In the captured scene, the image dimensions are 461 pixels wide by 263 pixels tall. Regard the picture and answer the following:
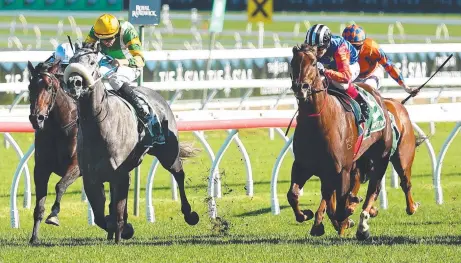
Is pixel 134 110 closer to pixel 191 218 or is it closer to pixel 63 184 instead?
pixel 63 184

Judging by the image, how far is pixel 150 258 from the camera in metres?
8.23

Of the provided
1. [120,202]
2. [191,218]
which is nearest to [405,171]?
[191,218]

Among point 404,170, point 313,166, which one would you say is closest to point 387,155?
point 404,170

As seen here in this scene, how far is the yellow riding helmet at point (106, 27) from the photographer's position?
965 centimetres

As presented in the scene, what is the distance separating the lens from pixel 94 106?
883 centimetres

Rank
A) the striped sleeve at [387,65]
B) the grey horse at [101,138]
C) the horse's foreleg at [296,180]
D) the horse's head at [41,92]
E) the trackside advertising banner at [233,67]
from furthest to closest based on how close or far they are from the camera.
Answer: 1. the trackside advertising banner at [233,67]
2. the striped sleeve at [387,65]
3. the horse's foreleg at [296,180]
4. the horse's head at [41,92]
5. the grey horse at [101,138]

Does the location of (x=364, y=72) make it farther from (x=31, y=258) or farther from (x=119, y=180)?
(x=31, y=258)

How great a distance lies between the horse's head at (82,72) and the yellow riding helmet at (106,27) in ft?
2.32

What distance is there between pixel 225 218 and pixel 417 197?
8.01 ft

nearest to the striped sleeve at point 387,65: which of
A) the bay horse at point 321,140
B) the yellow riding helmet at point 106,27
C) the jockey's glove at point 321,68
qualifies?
the bay horse at point 321,140

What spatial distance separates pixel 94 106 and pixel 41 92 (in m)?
0.51

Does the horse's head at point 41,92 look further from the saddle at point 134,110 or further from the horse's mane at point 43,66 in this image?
the saddle at point 134,110

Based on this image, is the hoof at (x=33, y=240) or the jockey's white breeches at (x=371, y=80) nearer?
the hoof at (x=33, y=240)

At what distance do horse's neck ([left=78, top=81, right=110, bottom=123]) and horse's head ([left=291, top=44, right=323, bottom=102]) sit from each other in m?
1.31
